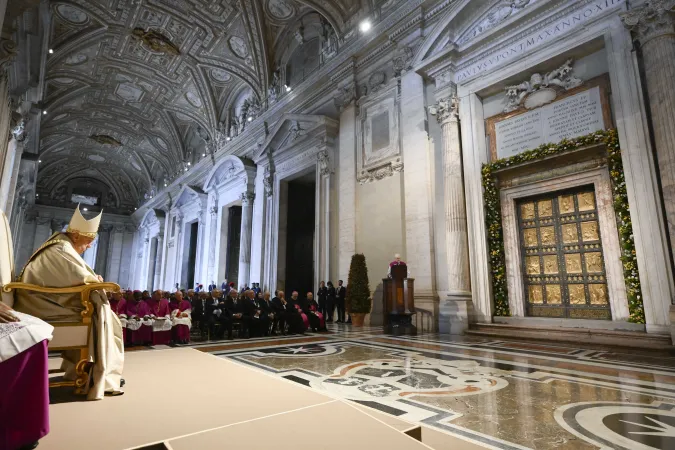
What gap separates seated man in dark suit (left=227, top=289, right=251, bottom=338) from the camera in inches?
280

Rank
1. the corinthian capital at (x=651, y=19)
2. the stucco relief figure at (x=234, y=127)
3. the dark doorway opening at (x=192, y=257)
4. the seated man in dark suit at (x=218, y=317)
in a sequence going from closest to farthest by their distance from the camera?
the corinthian capital at (x=651, y=19), the seated man in dark suit at (x=218, y=317), the stucco relief figure at (x=234, y=127), the dark doorway opening at (x=192, y=257)

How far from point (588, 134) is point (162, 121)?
2036cm

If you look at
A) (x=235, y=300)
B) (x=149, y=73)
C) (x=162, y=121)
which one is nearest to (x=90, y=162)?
(x=162, y=121)

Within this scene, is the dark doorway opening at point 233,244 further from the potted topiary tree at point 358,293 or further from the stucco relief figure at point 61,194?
the stucco relief figure at point 61,194

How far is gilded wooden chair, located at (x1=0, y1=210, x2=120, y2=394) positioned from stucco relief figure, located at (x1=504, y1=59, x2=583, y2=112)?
7678 mm

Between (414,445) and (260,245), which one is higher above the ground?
(260,245)

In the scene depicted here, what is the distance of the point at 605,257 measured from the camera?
6297 mm

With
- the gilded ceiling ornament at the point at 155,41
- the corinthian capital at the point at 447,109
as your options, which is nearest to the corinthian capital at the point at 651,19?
the corinthian capital at the point at 447,109

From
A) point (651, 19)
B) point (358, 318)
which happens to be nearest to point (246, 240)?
point (358, 318)

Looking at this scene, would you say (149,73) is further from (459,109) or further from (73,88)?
(459,109)

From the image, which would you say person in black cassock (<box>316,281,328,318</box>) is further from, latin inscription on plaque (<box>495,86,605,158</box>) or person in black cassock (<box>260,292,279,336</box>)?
latin inscription on plaque (<box>495,86,605,158</box>)

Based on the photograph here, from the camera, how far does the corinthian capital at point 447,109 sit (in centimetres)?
805

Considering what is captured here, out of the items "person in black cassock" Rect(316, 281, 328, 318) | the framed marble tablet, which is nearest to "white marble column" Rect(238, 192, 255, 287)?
"person in black cassock" Rect(316, 281, 328, 318)

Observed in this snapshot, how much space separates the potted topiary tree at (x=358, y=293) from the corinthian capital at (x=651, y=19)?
6.46 metres
